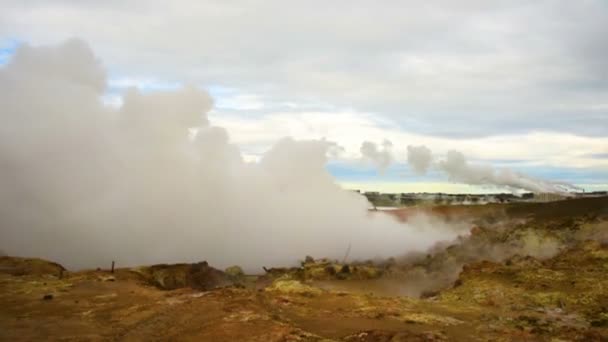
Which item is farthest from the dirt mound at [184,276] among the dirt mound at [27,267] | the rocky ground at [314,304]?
the dirt mound at [27,267]

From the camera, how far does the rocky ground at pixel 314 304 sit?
19.8 meters

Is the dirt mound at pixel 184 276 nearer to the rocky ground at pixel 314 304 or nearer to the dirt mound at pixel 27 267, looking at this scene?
the rocky ground at pixel 314 304

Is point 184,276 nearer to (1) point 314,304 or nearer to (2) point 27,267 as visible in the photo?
(2) point 27,267

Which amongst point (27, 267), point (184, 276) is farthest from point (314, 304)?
point (27, 267)

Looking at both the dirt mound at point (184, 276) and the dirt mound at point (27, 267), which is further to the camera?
the dirt mound at point (184, 276)

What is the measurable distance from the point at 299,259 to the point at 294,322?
3673 cm

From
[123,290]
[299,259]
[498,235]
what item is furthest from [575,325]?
[299,259]

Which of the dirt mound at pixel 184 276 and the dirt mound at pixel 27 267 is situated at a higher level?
the dirt mound at pixel 27 267

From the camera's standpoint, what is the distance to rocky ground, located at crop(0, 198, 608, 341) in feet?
64.8

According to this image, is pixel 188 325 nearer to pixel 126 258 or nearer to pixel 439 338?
pixel 439 338

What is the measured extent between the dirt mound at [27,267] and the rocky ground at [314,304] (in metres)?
0.07

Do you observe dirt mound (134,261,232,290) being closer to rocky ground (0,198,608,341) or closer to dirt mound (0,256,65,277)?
rocky ground (0,198,608,341)

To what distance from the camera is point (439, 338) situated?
60.4 feet

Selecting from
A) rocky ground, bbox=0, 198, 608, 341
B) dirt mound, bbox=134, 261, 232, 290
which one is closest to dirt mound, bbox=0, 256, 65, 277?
rocky ground, bbox=0, 198, 608, 341
